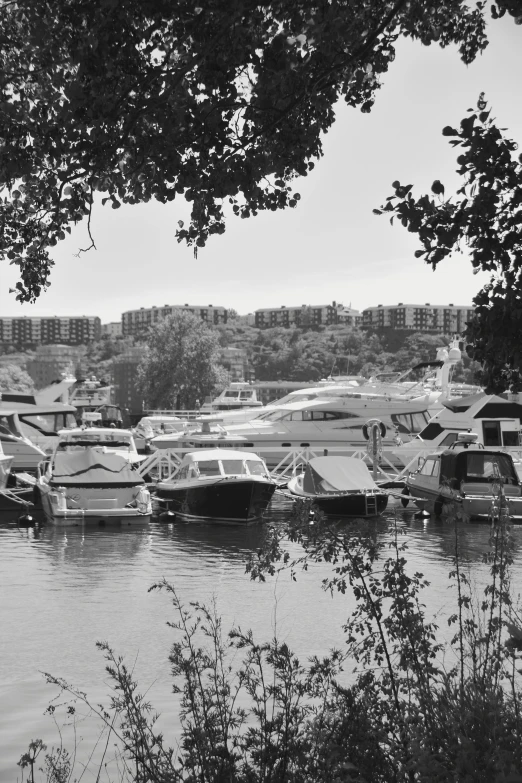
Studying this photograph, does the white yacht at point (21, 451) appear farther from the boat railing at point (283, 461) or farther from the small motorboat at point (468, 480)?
the small motorboat at point (468, 480)

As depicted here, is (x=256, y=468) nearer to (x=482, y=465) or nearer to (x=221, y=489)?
(x=221, y=489)

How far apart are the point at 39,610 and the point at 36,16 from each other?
447 inches

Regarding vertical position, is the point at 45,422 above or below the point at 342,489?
above

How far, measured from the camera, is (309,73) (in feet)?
23.9

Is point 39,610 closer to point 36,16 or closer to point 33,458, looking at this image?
point 36,16

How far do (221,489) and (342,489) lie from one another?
3.67m

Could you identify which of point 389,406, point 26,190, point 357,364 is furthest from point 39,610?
point 357,364

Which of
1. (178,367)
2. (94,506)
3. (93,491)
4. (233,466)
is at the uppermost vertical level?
(178,367)

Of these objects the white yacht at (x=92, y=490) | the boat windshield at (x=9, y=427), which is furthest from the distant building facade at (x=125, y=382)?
the white yacht at (x=92, y=490)

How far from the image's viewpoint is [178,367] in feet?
405

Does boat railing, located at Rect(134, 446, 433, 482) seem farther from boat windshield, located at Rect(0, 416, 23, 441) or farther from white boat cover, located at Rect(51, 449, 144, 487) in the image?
boat windshield, located at Rect(0, 416, 23, 441)

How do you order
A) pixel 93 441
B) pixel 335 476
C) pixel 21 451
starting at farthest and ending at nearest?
pixel 21 451
pixel 93 441
pixel 335 476

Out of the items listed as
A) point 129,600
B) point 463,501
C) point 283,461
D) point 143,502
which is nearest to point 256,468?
point 143,502

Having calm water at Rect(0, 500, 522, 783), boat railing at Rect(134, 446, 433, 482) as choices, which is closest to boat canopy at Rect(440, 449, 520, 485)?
calm water at Rect(0, 500, 522, 783)
